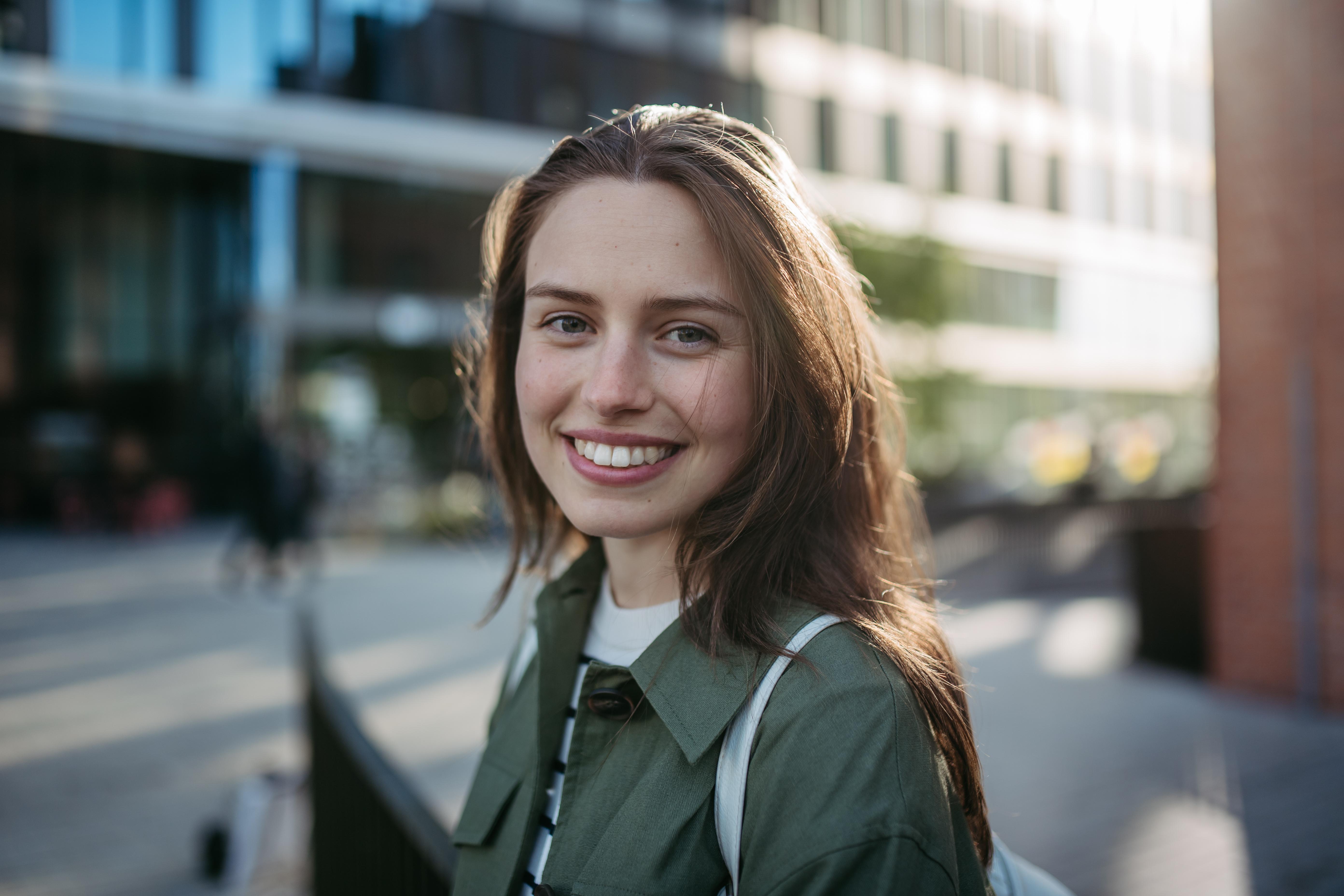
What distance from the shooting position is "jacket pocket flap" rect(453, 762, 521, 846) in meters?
1.52

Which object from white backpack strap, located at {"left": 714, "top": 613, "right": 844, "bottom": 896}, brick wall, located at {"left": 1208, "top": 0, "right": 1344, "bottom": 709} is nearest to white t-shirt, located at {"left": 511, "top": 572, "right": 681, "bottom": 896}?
white backpack strap, located at {"left": 714, "top": 613, "right": 844, "bottom": 896}

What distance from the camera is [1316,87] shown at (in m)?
5.29

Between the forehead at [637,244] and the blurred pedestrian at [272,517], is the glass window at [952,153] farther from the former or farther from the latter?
the forehead at [637,244]

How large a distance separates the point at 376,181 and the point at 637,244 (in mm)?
21999

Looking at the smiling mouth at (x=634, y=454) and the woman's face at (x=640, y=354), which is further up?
the woman's face at (x=640, y=354)

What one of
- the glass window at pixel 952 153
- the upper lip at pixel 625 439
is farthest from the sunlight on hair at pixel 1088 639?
the glass window at pixel 952 153

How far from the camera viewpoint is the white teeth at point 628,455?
53.7 inches

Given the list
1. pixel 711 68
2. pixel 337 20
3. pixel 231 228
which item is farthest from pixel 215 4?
pixel 711 68

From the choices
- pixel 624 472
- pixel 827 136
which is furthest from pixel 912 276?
pixel 624 472

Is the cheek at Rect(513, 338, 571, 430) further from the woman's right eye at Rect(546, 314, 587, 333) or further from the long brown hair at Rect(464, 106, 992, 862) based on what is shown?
the long brown hair at Rect(464, 106, 992, 862)

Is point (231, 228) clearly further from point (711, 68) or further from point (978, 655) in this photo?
point (978, 655)

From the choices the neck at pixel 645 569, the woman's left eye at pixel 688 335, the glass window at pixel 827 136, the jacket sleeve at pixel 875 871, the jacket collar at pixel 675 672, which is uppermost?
the glass window at pixel 827 136

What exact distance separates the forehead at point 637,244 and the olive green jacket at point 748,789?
48 centimetres

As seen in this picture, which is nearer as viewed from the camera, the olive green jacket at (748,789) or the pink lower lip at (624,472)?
the olive green jacket at (748,789)
